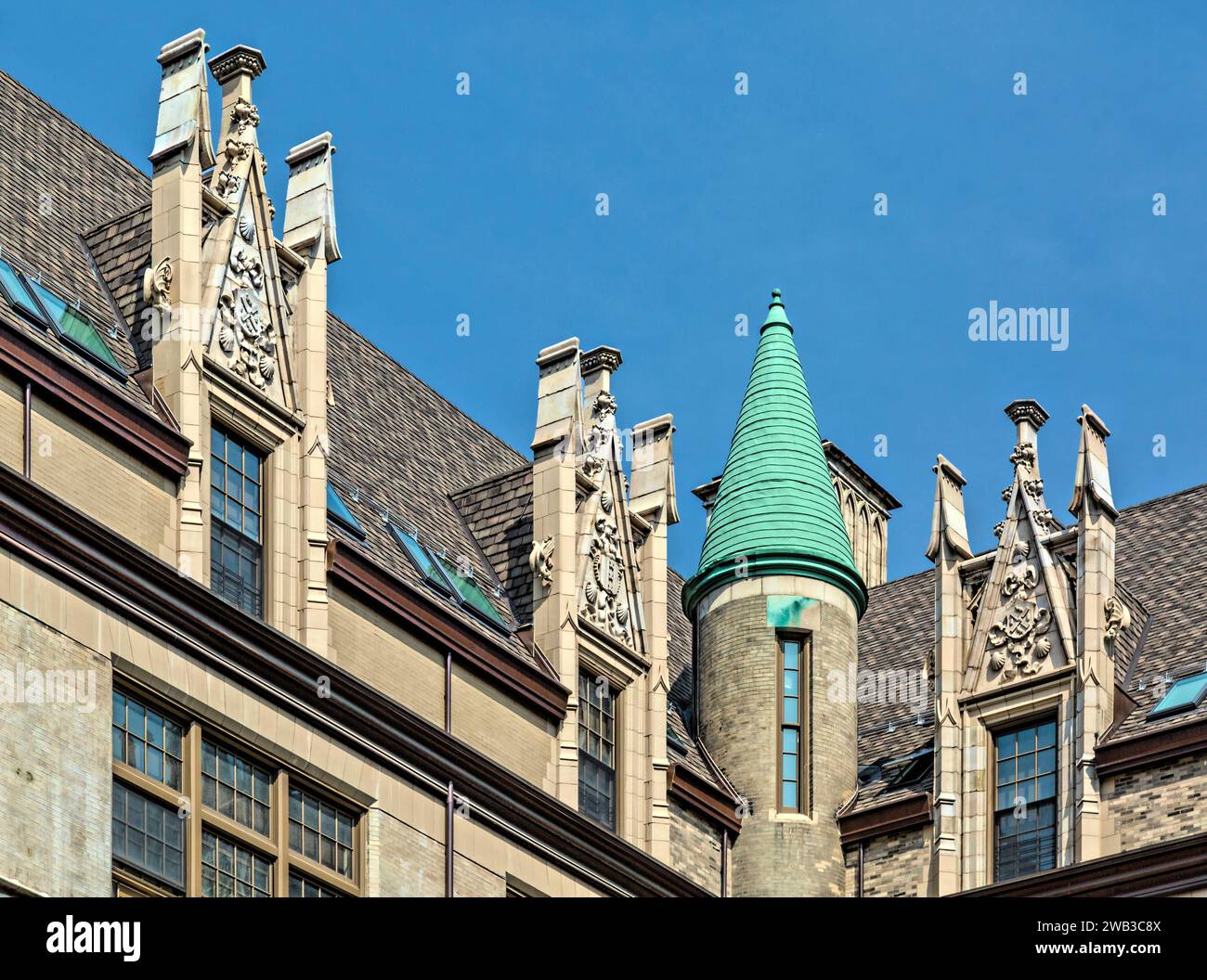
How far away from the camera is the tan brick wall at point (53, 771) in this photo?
120 feet

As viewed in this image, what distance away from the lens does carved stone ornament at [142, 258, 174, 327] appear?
43125mm

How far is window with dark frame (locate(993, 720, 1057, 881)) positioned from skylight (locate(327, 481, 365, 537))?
11812mm

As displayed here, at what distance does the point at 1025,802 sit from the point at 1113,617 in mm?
3278

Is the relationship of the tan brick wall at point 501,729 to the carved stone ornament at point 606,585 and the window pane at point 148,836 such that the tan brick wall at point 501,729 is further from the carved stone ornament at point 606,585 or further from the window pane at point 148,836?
the window pane at point 148,836

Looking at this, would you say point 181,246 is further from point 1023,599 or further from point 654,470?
point 1023,599

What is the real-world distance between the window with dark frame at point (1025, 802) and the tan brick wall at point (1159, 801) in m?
1.22

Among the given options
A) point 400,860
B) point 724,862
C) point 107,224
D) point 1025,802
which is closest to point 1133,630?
point 1025,802

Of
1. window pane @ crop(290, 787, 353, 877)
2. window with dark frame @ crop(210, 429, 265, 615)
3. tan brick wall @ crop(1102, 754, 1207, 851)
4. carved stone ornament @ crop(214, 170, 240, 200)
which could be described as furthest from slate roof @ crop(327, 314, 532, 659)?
tan brick wall @ crop(1102, 754, 1207, 851)

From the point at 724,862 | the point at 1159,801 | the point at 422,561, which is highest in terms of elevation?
the point at 422,561

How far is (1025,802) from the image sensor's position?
51.3 metres

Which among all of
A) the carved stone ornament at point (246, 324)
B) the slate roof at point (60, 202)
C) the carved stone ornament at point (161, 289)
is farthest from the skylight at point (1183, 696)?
the slate roof at point (60, 202)

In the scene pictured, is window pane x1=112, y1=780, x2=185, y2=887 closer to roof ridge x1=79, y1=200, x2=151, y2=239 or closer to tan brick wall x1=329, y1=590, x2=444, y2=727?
tan brick wall x1=329, y1=590, x2=444, y2=727
